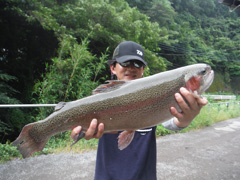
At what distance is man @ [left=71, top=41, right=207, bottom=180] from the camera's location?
176 centimetres

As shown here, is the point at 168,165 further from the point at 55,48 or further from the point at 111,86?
the point at 55,48

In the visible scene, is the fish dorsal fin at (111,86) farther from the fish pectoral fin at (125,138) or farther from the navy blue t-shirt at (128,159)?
the navy blue t-shirt at (128,159)

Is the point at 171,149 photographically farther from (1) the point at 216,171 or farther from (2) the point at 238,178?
(2) the point at 238,178

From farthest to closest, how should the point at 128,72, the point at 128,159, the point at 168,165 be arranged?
the point at 168,165, the point at 128,72, the point at 128,159

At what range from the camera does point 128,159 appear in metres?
2.01

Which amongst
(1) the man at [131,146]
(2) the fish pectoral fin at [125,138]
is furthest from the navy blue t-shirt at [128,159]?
(2) the fish pectoral fin at [125,138]

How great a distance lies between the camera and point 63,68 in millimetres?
6613

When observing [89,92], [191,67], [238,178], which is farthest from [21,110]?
[238,178]

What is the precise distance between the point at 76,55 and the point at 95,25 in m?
3.25

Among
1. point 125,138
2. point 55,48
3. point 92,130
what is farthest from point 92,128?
point 55,48

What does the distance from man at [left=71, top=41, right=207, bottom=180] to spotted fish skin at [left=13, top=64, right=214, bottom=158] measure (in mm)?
96

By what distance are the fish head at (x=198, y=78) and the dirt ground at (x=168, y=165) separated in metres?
3.05

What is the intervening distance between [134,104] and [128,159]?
72 centimetres

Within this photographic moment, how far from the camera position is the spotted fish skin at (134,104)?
171cm
